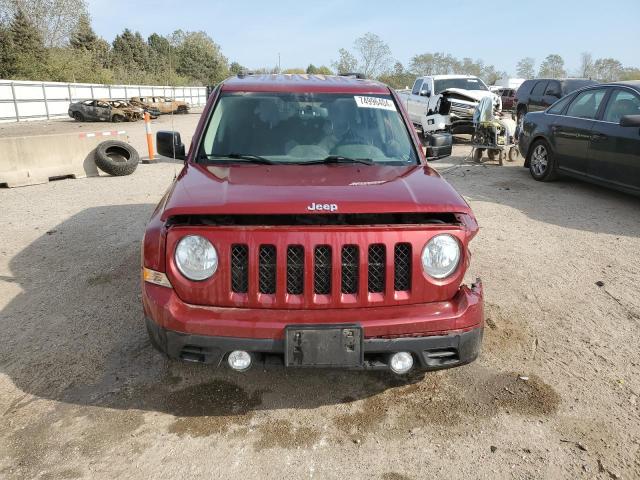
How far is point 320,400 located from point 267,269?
40.1 inches

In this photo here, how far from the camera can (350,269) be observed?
99.9 inches

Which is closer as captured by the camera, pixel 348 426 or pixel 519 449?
pixel 519 449

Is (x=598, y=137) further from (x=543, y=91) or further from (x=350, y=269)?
(x=543, y=91)

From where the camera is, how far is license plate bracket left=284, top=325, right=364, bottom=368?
2441 mm

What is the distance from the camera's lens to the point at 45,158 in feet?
31.6

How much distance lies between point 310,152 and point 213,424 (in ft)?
6.32

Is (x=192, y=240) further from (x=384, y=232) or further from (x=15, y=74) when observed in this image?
(x=15, y=74)

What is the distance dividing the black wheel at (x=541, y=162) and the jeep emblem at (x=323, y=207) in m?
7.76

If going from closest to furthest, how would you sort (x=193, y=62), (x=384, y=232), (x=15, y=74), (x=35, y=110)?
(x=384, y=232), (x=35, y=110), (x=15, y=74), (x=193, y=62)

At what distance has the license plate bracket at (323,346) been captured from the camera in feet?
8.01

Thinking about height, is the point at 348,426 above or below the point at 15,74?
below

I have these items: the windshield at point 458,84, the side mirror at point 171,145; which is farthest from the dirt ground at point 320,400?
the windshield at point 458,84

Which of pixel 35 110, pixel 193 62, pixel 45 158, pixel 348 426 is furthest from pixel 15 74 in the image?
pixel 348 426

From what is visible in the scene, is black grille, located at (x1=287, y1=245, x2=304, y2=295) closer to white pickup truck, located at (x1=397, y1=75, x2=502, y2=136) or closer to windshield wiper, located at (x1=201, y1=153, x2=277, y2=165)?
windshield wiper, located at (x1=201, y1=153, x2=277, y2=165)
